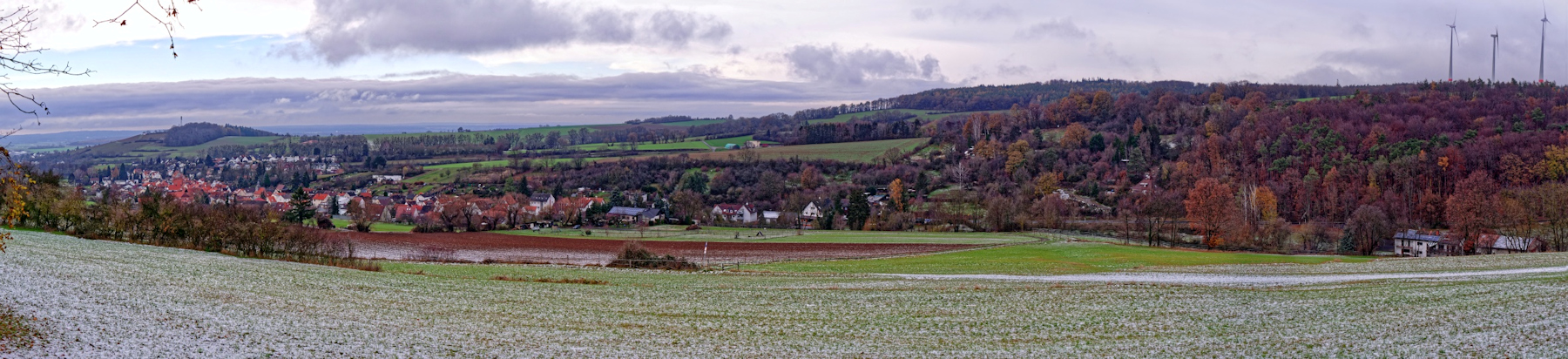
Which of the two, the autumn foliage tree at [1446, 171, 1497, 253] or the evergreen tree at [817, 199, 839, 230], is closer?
the autumn foliage tree at [1446, 171, 1497, 253]

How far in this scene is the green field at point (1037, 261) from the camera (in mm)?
37812

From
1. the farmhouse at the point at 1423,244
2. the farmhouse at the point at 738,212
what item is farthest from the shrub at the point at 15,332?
the farmhouse at the point at 738,212

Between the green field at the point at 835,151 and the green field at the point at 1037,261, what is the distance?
95.6 meters

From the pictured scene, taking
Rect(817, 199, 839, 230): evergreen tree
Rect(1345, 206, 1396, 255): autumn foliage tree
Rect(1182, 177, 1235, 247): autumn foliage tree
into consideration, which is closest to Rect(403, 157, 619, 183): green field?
Rect(817, 199, 839, 230): evergreen tree

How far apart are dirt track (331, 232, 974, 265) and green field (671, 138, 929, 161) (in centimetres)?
8076

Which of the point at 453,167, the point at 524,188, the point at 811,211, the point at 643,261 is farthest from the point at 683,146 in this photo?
the point at 643,261

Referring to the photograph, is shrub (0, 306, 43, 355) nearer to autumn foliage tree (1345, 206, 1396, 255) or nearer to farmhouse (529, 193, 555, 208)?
autumn foliage tree (1345, 206, 1396, 255)

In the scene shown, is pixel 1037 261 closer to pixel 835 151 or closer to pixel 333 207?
pixel 333 207

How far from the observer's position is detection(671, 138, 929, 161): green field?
5906 inches

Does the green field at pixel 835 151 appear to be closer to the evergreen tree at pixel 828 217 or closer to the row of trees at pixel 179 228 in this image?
the evergreen tree at pixel 828 217

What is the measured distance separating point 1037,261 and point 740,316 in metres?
24.9

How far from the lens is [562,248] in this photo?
59.7 metres

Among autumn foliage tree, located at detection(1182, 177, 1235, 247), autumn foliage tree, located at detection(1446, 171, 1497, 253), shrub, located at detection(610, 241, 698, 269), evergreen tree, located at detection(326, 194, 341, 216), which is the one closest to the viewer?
shrub, located at detection(610, 241, 698, 269)

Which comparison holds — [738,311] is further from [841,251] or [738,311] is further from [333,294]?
[841,251]
